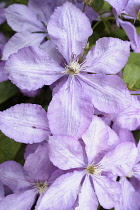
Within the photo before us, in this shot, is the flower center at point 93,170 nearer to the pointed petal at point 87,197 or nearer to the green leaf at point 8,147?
the pointed petal at point 87,197

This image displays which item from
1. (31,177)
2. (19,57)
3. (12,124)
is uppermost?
(19,57)

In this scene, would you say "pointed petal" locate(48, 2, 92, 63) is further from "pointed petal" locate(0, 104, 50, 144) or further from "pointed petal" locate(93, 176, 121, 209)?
"pointed petal" locate(93, 176, 121, 209)

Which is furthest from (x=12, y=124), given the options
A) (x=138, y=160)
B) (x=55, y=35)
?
(x=138, y=160)

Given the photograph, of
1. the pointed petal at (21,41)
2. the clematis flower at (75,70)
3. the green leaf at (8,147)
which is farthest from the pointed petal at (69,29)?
the green leaf at (8,147)

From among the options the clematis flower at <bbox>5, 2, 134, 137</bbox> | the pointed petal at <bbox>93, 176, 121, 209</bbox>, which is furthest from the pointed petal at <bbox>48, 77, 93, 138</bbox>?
the pointed petal at <bbox>93, 176, 121, 209</bbox>

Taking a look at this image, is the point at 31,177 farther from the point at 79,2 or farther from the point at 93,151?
the point at 79,2

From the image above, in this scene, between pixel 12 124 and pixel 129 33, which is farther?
pixel 129 33

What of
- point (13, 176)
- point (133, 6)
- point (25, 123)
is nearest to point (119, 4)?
point (133, 6)
